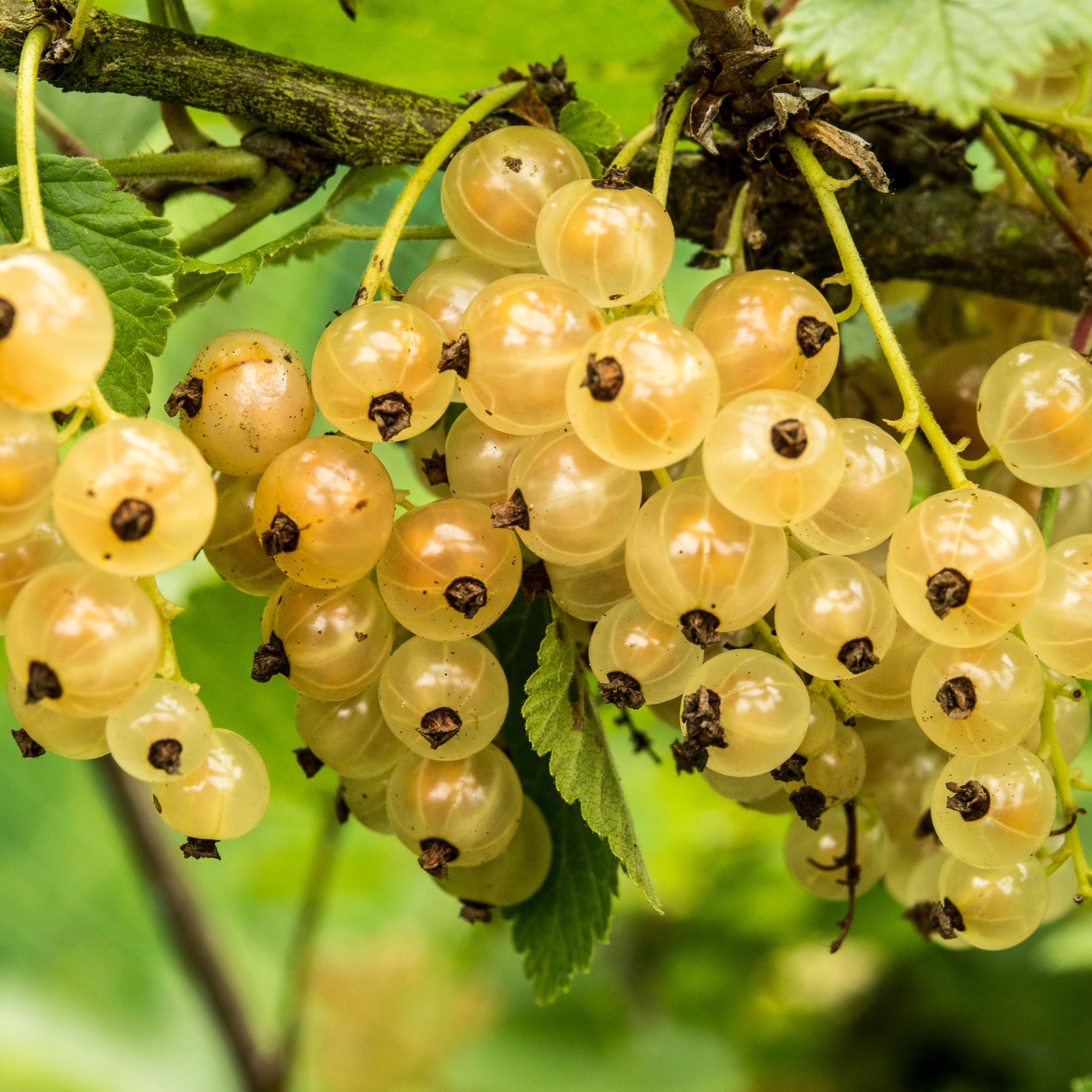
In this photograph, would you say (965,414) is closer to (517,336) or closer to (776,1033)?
(517,336)

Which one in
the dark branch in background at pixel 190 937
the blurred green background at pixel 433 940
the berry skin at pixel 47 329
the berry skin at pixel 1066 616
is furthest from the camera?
the dark branch in background at pixel 190 937

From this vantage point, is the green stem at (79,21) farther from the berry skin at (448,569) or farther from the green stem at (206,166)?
the berry skin at (448,569)

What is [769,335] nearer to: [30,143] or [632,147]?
[632,147]

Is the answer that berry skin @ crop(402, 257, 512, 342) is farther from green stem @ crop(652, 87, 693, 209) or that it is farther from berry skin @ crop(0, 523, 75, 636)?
berry skin @ crop(0, 523, 75, 636)

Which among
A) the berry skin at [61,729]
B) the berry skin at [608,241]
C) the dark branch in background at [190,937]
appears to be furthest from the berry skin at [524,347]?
the dark branch in background at [190,937]

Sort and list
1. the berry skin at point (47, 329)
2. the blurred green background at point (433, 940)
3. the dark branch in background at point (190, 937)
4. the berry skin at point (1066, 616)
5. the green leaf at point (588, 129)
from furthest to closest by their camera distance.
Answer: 1. the dark branch in background at point (190, 937)
2. the blurred green background at point (433, 940)
3. the green leaf at point (588, 129)
4. the berry skin at point (1066, 616)
5. the berry skin at point (47, 329)

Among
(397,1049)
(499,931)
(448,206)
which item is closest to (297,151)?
(448,206)
